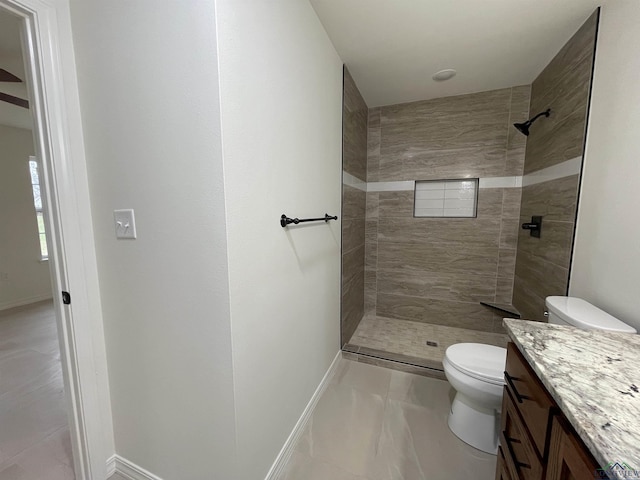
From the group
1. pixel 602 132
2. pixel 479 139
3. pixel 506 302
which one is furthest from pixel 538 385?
pixel 479 139

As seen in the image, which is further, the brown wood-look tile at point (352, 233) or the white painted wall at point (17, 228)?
the white painted wall at point (17, 228)

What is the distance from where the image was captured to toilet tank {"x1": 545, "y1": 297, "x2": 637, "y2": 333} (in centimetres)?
102

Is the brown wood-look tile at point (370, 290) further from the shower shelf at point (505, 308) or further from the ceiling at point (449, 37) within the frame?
the ceiling at point (449, 37)

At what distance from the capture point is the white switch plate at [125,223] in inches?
39.2

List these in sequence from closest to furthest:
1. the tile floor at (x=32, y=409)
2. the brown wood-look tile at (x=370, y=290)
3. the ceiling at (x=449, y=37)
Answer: the tile floor at (x=32, y=409) < the ceiling at (x=449, y=37) < the brown wood-look tile at (x=370, y=290)

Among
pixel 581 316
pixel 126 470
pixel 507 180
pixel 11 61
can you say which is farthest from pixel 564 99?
pixel 11 61

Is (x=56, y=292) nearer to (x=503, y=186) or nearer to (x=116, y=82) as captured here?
(x=116, y=82)

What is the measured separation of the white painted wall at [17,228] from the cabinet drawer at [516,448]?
17.6ft

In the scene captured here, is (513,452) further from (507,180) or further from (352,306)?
(507,180)

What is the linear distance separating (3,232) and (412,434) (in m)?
5.22

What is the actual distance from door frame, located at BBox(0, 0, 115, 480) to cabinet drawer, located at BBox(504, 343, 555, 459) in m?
1.66

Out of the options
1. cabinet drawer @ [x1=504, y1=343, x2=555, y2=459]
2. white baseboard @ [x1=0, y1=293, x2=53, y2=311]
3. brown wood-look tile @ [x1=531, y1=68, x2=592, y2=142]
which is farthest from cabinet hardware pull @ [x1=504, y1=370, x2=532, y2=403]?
white baseboard @ [x1=0, y1=293, x2=53, y2=311]

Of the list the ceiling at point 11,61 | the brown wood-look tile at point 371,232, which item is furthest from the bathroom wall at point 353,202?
the ceiling at point 11,61

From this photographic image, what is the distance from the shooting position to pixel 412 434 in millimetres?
1454
